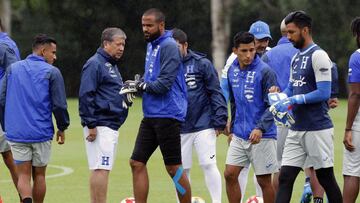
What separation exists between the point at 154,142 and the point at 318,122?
6.62ft

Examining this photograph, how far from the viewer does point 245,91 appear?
465 inches

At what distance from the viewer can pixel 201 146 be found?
505 inches

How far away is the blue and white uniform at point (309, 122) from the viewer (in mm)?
10734

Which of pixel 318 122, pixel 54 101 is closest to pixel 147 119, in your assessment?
pixel 54 101

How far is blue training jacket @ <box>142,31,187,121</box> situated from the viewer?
1138 cm

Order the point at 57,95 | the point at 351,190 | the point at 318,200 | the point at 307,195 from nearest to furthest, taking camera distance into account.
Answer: the point at 351,190, the point at 57,95, the point at 318,200, the point at 307,195

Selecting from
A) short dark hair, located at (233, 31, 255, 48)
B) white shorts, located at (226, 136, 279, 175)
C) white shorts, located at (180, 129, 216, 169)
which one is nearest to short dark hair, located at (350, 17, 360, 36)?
short dark hair, located at (233, 31, 255, 48)

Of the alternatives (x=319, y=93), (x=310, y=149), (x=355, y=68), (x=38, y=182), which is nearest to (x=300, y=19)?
(x=319, y=93)

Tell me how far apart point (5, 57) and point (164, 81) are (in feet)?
8.74

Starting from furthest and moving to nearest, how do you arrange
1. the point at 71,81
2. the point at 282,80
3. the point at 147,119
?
the point at 71,81
the point at 282,80
the point at 147,119

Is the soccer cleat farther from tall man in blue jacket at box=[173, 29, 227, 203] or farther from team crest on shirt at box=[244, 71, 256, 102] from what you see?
team crest on shirt at box=[244, 71, 256, 102]

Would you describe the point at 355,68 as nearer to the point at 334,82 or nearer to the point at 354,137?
the point at 354,137

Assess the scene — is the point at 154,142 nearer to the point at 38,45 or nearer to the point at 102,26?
the point at 38,45

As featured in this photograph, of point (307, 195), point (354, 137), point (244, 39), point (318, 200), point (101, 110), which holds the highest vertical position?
point (244, 39)
